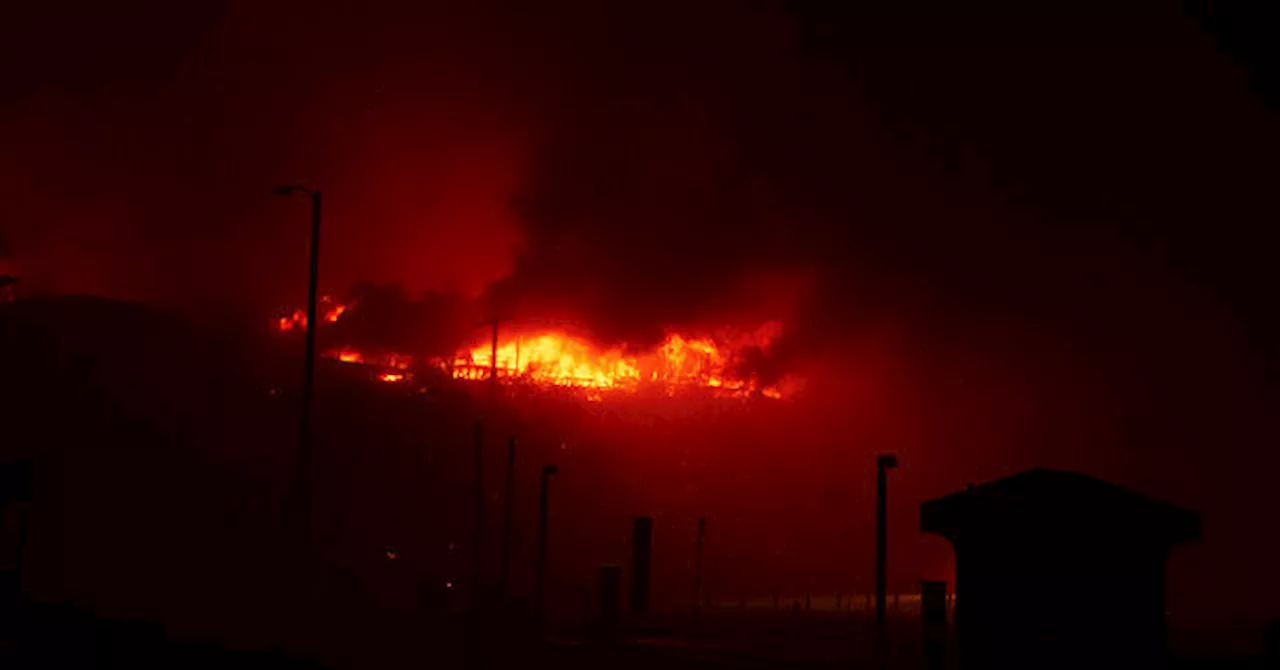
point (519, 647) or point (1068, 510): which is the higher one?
point (1068, 510)

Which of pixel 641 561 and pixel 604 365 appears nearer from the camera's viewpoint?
pixel 641 561

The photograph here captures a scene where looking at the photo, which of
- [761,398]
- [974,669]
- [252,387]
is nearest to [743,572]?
[761,398]

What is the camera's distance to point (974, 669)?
39.4 ft

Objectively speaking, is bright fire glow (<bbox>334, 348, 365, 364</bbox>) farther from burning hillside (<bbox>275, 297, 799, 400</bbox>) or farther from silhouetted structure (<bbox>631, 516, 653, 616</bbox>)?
silhouetted structure (<bbox>631, 516, 653, 616</bbox>)

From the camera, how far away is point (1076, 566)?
11.6 m

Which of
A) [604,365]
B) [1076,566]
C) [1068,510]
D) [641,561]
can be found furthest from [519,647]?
[604,365]

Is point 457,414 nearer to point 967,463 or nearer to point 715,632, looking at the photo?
point 967,463

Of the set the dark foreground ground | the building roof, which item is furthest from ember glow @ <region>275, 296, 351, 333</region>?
the building roof

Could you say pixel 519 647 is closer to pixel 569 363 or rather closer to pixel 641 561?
pixel 641 561

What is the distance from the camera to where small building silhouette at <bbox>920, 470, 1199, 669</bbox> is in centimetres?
1150

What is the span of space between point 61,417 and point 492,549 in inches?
952

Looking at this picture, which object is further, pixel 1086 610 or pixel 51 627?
pixel 51 627

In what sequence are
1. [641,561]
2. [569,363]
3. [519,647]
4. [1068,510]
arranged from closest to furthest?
[1068,510]
[519,647]
[641,561]
[569,363]

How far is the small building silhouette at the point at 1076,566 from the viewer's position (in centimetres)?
1150
